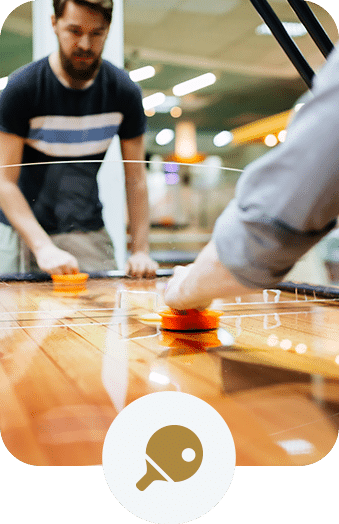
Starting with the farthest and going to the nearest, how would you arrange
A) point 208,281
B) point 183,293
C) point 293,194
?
point 183,293 → point 208,281 → point 293,194

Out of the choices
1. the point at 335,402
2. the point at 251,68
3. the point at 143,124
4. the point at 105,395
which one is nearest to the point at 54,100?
the point at 143,124

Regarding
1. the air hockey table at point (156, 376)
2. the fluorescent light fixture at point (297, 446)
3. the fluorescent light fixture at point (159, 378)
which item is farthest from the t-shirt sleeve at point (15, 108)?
the fluorescent light fixture at point (297, 446)

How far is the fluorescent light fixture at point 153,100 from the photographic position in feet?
2.10

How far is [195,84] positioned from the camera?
668mm

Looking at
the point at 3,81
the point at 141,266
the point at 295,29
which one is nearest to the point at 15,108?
the point at 3,81

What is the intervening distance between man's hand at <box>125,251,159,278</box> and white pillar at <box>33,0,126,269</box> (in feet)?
0.09

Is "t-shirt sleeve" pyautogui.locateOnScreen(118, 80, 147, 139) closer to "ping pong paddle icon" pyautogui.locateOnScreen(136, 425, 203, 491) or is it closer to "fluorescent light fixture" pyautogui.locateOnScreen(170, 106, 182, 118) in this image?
"fluorescent light fixture" pyautogui.locateOnScreen(170, 106, 182, 118)

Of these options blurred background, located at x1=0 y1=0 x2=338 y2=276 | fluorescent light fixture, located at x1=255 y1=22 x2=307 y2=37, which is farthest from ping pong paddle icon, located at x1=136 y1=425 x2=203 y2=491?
fluorescent light fixture, located at x1=255 y1=22 x2=307 y2=37

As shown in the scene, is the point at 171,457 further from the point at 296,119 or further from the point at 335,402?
the point at 296,119

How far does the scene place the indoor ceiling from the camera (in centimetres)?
61

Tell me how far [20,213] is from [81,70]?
0.24 metres

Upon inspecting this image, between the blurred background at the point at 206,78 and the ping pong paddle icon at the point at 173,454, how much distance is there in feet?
1.28

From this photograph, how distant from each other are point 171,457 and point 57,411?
0.36 feet

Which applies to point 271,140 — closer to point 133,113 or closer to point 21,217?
point 133,113
